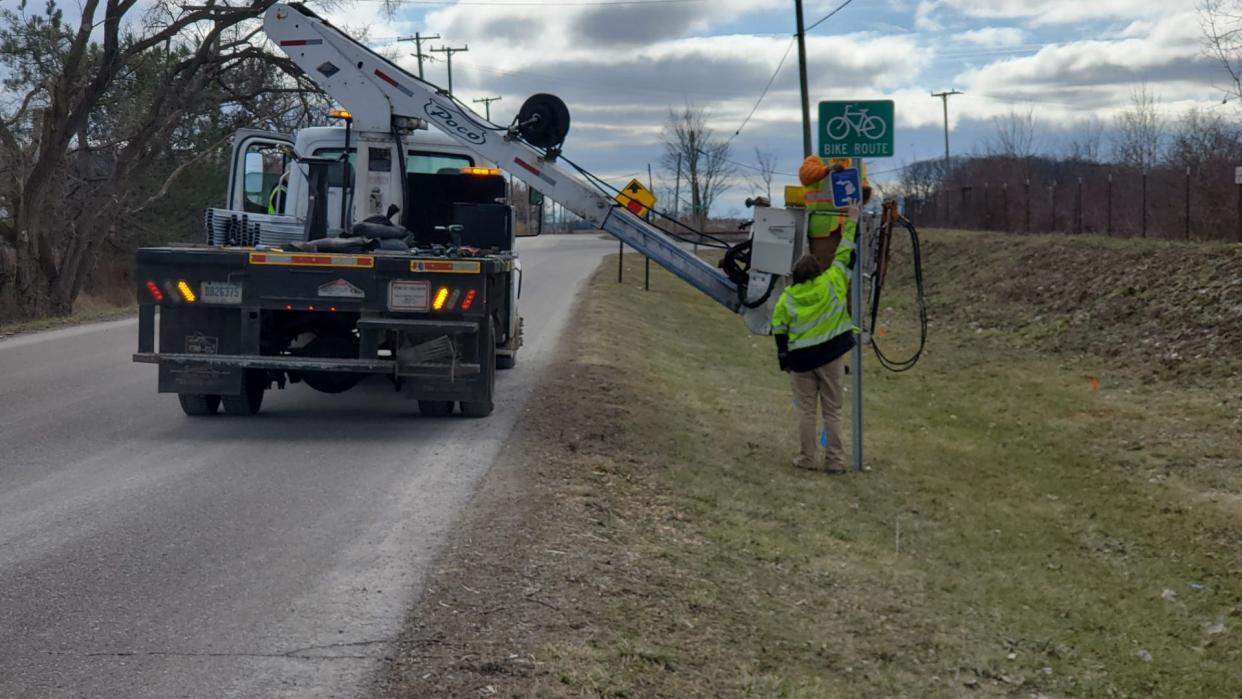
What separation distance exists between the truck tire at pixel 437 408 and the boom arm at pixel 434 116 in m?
2.06

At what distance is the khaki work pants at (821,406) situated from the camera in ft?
34.1

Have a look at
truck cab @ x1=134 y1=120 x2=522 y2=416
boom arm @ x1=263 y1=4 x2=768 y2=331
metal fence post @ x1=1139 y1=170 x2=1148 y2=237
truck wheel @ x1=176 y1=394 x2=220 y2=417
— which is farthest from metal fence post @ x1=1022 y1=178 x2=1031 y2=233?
truck wheel @ x1=176 y1=394 x2=220 y2=417

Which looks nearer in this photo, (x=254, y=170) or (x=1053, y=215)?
(x=254, y=170)

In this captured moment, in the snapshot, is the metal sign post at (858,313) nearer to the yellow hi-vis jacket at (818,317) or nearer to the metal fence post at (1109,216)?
the yellow hi-vis jacket at (818,317)

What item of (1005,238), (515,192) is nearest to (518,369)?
(515,192)

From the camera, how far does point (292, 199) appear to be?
1296 centimetres

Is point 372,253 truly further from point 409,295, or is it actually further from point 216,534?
point 216,534

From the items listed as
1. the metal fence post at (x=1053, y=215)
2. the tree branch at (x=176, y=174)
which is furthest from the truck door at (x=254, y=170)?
the metal fence post at (x=1053, y=215)

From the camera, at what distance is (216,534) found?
23.4 ft

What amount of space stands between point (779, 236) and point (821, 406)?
1397mm

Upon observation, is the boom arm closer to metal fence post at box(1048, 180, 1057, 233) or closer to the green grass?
the green grass

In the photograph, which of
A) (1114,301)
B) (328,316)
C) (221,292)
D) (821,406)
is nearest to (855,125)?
(821,406)

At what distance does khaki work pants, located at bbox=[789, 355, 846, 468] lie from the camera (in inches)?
409

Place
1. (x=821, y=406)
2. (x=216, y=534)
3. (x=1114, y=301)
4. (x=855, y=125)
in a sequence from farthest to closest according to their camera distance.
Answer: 1. (x=1114, y=301)
2. (x=821, y=406)
3. (x=855, y=125)
4. (x=216, y=534)
